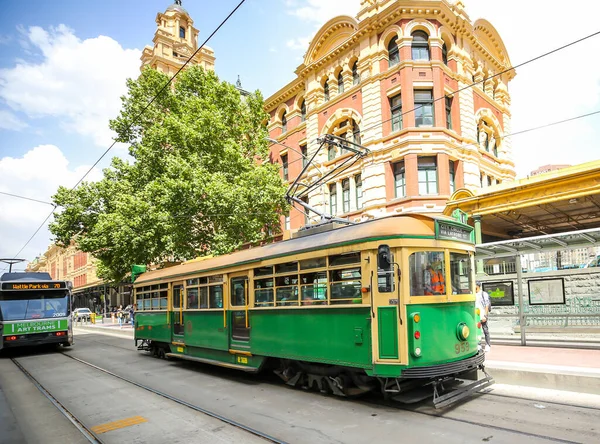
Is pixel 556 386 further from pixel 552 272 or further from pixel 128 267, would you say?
pixel 128 267

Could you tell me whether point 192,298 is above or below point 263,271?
below

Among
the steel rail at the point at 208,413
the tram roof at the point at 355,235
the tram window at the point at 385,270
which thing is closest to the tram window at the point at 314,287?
the tram roof at the point at 355,235

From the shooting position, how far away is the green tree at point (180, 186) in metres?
20.4

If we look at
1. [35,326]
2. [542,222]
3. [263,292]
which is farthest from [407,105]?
[35,326]

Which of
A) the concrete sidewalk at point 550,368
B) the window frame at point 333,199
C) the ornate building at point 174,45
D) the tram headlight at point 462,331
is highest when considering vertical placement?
the ornate building at point 174,45

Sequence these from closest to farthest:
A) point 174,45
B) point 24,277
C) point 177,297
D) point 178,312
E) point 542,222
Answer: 1. point 178,312
2. point 177,297
3. point 24,277
4. point 542,222
5. point 174,45

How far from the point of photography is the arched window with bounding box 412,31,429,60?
2195 centimetres

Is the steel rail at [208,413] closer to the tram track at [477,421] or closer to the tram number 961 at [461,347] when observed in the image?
the tram track at [477,421]

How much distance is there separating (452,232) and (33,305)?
14.9 m

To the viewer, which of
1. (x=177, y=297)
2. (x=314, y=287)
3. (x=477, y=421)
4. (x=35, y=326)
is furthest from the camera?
(x=35, y=326)

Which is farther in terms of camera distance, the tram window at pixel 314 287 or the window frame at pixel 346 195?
the window frame at pixel 346 195

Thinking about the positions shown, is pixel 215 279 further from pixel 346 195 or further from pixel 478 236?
pixel 346 195

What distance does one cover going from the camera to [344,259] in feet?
23.4

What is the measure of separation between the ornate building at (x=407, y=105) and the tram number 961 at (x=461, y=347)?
13.5 m
